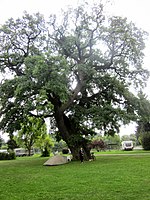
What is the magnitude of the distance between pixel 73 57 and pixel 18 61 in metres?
5.67

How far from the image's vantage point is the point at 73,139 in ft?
87.0

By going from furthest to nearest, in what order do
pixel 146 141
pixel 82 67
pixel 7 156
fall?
pixel 7 156
pixel 146 141
pixel 82 67

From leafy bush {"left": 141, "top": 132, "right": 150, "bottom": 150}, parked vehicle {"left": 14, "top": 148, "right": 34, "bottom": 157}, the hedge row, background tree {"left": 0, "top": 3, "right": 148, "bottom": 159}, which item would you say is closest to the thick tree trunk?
background tree {"left": 0, "top": 3, "right": 148, "bottom": 159}

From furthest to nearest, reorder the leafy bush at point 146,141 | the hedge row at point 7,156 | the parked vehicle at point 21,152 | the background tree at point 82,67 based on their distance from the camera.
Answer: the parked vehicle at point 21,152, the hedge row at point 7,156, the leafy bush at point 146,141, the background tree at point 82,67

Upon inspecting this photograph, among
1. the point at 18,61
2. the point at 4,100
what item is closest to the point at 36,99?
the point at 4,100

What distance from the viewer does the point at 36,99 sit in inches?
907

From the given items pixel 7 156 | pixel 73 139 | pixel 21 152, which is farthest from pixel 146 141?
pixel 21 152

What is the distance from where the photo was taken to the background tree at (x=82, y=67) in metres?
25.6

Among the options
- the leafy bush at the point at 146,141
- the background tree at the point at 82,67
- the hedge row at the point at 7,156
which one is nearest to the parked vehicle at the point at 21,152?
the hedge row at the point at 7,156

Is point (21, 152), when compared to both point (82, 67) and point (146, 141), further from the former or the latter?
point (82, 67)

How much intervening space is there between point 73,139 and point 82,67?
7.21 metres

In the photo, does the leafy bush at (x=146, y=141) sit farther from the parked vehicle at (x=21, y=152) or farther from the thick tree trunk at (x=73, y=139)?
the parked vehicle at (x=21, y=152)

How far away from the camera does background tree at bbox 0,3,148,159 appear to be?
2561 cm

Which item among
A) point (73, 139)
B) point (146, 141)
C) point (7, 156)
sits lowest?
point (7, 156)
